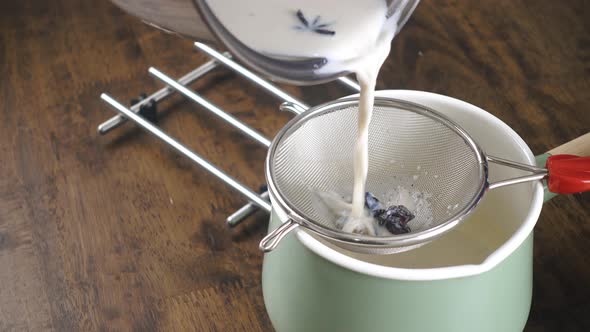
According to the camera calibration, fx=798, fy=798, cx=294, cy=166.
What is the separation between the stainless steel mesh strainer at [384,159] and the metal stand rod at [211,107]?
0.21 m

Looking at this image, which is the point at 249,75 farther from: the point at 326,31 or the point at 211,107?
the point at 326,31

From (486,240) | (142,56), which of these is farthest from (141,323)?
(142,56)

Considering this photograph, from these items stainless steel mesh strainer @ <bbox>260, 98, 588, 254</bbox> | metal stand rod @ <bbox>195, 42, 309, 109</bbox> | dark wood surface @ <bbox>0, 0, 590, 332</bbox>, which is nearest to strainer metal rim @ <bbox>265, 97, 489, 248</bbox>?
stainless steel mesh strainer @ <bbox>260, 98, 588, 254</bbox>

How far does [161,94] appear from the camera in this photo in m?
1.15

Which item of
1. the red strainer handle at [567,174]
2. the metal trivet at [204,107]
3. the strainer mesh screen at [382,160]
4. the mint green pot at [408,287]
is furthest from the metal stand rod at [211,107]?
the red strainer handle at [567,174]

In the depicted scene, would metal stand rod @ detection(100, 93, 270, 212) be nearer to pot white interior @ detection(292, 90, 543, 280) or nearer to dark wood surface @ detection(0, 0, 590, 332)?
dark wood surface @ detection(0, 0, 590, 332)

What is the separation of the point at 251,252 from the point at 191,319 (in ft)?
0.39

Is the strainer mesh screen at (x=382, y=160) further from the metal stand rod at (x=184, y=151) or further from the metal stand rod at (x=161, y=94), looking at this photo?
the metal stand rod at (x=161, y=94)

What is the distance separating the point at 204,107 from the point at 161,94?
0.07 m

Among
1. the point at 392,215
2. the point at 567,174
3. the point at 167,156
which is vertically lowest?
the point at 167,156

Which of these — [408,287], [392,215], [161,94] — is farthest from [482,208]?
[161,94]

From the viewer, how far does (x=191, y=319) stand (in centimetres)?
85

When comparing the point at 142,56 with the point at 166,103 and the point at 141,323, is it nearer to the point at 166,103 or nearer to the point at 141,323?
the point at 166,103

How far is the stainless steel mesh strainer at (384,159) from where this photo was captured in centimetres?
77
